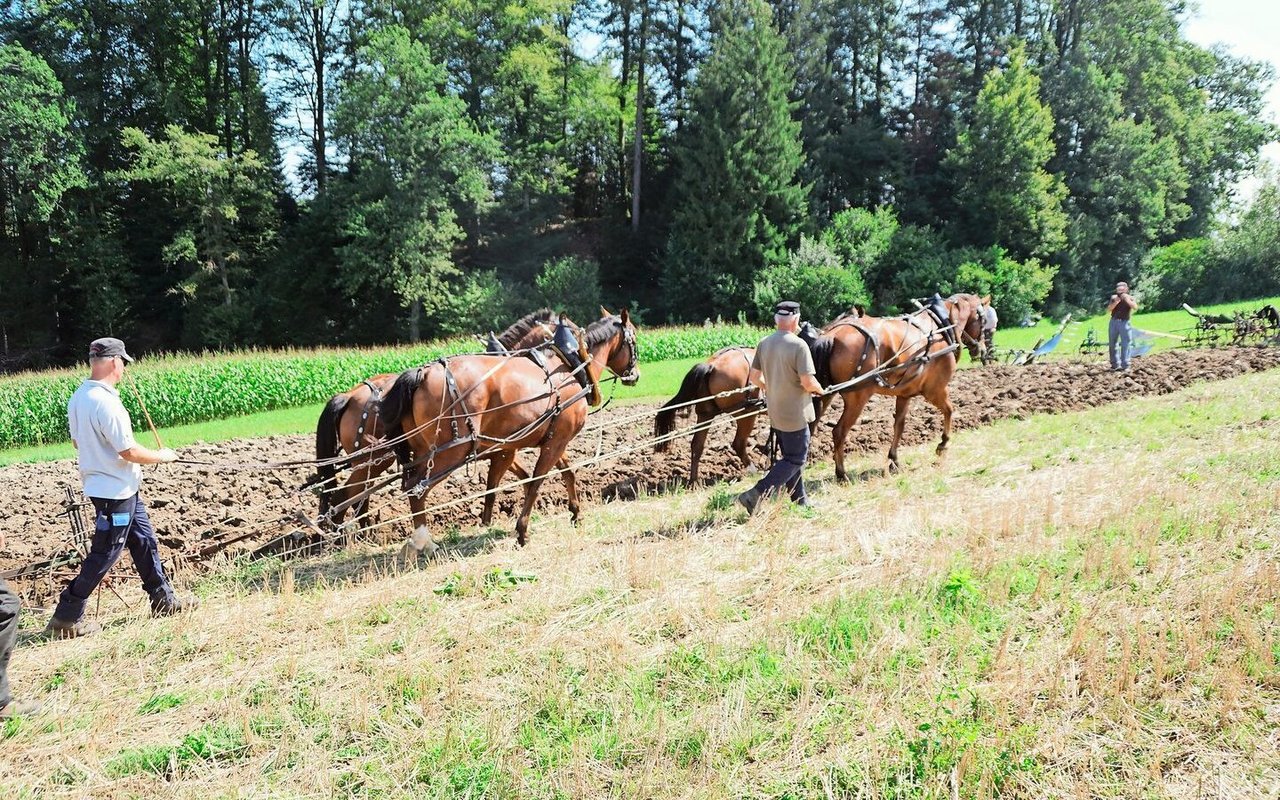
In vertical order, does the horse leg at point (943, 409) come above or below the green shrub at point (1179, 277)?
below

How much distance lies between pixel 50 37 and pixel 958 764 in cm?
4416

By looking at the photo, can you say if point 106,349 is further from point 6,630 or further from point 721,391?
point 721,391

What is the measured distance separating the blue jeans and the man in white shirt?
55.5 feet

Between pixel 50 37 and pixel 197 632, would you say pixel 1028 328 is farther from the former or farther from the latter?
pixel 50 37

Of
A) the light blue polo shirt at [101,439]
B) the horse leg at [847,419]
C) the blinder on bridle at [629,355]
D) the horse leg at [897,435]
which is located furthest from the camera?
the horse leg at [897,435]

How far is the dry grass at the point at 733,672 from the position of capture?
351 cm

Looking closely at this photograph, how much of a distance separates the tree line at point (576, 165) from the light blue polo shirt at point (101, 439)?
28985 millimetres

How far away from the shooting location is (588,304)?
35469 millimetres

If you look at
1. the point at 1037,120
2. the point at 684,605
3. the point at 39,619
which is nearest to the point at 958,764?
the point at 684,605

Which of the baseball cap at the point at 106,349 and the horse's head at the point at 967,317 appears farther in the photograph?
the horse's head at the point at 967,317

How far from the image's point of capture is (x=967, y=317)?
445 inches

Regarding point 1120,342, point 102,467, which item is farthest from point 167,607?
point 1120,342

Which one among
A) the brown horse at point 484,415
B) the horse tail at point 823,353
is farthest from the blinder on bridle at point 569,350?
the horse tail at point 823,353

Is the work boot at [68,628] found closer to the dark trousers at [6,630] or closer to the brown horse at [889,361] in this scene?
the dark trousers at [6,630]
